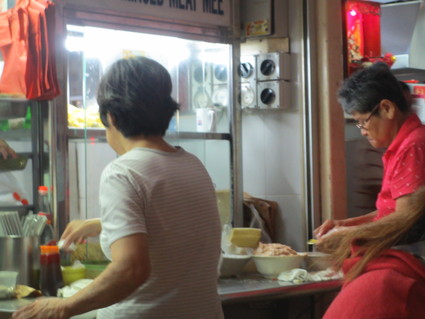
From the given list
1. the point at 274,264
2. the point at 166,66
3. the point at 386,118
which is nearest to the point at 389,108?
the point at 386,118

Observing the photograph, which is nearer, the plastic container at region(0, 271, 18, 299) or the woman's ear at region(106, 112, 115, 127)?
the woman's ear at region(106, 112, 115, 127)

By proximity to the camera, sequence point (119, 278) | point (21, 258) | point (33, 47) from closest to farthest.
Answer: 1. point (119, 278)
2. point (21, 258)
3. point (33, 47)

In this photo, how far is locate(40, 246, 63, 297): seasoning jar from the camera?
9.86 ft

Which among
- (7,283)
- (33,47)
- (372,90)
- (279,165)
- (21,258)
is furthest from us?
(279,165)

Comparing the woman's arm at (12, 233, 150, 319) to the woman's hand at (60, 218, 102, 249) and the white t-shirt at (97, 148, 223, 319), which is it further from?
the woman's hand at (60, 218, 102, 249)

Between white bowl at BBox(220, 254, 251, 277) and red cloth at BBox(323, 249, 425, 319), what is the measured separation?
204 cm

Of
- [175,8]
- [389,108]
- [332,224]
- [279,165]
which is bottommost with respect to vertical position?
[332,224]

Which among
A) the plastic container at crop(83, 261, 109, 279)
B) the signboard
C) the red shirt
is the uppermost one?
the signboard

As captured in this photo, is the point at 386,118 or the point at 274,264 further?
the point at 274,264

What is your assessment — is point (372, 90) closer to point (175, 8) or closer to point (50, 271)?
point (175, 8)

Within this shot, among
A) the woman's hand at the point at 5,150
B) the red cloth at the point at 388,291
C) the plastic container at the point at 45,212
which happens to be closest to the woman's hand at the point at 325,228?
the plastic container at the point at 45,212

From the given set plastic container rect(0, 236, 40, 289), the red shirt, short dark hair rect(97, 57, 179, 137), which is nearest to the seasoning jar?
plastic container rect(0, 236, 40, 289)

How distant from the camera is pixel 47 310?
1.99 m

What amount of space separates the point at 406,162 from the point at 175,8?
5.13 ft
